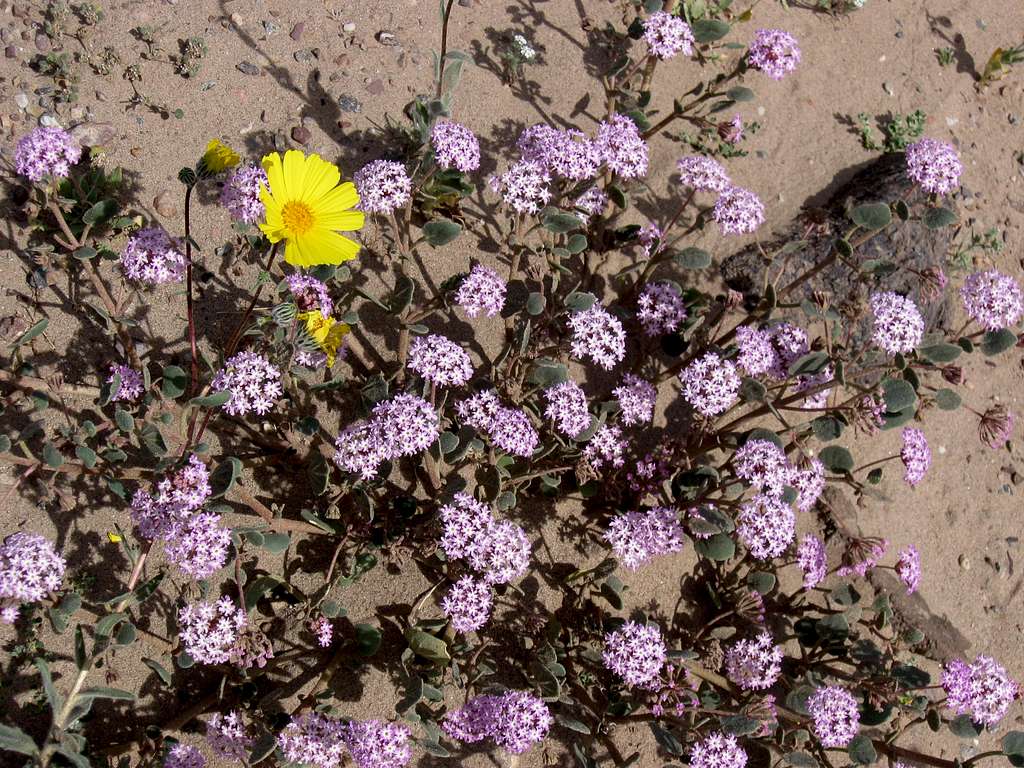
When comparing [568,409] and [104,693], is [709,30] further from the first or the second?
[104,693]

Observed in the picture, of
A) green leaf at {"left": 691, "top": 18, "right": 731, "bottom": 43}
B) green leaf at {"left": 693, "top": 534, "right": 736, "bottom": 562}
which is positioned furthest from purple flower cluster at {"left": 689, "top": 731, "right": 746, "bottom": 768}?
green leaf at {"left": 691, "top": 18, "right": 731, "bottom": 43}

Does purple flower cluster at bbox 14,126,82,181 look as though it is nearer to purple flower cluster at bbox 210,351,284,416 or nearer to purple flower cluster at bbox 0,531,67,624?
purple flower cluster at bbox 210,351,284,416

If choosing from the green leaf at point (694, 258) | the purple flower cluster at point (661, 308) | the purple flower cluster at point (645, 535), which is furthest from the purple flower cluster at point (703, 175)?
the purple flower cluster at point (645, 535)

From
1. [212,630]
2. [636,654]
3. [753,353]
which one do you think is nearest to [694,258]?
[753,353]

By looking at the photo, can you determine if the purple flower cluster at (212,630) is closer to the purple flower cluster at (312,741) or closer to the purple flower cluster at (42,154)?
the purple flower cluster at (312,741)

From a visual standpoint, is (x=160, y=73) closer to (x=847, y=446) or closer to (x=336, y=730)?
(x=336, y=730)

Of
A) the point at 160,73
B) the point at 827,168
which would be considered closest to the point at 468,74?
the point at 160,73
